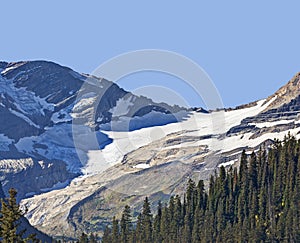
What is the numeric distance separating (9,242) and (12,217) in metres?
2.79

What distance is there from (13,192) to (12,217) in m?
1.96

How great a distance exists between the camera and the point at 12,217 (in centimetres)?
6894

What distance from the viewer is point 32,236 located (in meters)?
67.9

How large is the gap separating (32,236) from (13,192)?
3781 mm

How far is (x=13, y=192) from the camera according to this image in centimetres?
7012

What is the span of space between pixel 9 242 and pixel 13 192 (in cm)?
465

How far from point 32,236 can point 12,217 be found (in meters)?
2.07

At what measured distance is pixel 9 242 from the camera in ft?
218
